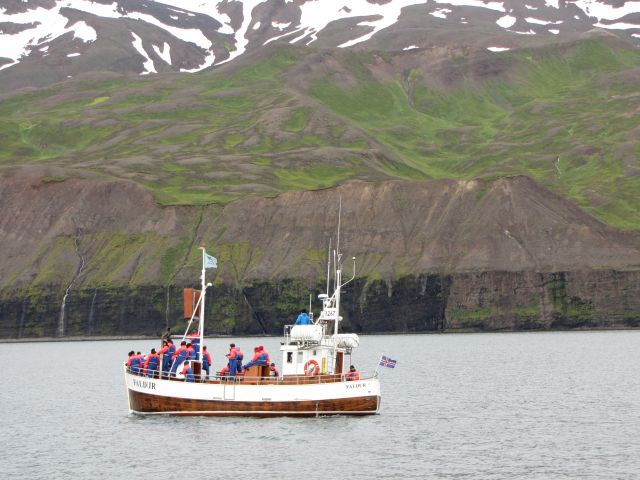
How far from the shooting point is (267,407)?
69500mm

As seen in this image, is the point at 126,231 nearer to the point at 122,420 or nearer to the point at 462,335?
the point at 462,335

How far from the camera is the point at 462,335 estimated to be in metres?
176

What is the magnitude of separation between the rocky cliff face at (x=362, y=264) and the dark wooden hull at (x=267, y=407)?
10113cm

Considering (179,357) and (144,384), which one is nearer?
(179,357)

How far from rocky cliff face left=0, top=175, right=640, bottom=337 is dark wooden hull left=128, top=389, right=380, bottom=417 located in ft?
332

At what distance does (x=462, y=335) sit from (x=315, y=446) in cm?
11690

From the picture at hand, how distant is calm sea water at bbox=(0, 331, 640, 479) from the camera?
Answer: 55.8 meters

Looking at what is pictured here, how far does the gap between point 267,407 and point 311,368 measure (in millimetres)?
3452

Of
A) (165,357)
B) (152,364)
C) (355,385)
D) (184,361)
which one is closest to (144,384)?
(152,364)

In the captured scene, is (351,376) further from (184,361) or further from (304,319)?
(184,361)

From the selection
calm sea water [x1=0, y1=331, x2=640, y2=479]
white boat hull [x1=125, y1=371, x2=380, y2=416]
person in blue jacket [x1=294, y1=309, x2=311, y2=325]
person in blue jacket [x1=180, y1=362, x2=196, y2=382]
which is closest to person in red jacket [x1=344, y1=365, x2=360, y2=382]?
white boat hull [x1=125, y1=371, x2=380, y2=416]

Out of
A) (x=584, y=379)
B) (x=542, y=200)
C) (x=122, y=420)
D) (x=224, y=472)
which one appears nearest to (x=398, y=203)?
(x=542, y=200)

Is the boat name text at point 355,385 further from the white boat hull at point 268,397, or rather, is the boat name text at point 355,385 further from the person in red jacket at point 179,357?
the person in red jacket at point 179,357

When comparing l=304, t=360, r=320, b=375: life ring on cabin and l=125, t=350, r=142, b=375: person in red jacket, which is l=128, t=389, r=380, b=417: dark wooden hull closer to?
l=125, t=350, r=142, b=375: person in red jacket
